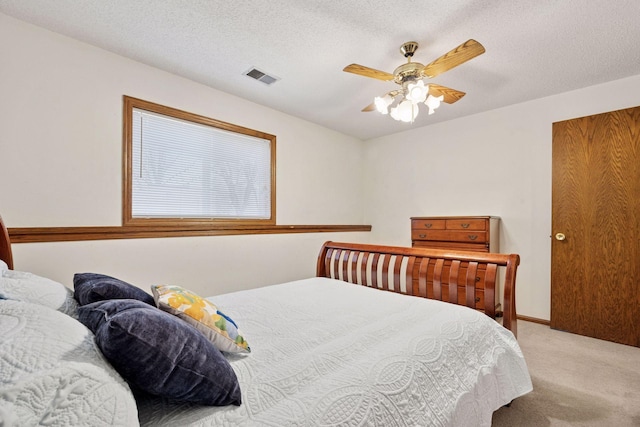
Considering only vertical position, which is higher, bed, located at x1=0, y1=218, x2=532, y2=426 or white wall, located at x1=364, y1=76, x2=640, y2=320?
white wall, located at x1=364, y1=76, x2=640, y2=320

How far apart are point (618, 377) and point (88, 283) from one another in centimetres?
329

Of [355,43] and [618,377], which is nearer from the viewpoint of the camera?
[618,377]

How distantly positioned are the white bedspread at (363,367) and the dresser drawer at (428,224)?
1.98 m

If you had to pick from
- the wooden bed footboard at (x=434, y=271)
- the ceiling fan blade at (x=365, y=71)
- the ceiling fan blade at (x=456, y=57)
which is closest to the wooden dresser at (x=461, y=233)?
the wooden bed footboard at (x=434, y=271)

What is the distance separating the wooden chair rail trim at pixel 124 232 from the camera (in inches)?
79.7

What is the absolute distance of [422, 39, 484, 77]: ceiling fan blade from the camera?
1712mm

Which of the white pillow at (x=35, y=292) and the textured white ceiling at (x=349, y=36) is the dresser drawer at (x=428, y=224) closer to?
the textured white ceiling at (x=349, y=36)

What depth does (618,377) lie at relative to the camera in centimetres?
206

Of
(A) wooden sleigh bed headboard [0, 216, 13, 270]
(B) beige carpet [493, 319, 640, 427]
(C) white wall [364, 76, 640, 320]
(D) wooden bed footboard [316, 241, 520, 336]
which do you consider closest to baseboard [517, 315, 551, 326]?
(C) white wall [364, 76, 640, 320]

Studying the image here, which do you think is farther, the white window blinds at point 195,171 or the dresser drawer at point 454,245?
the dresser drawer at point 454,245

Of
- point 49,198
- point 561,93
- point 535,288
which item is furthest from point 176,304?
point 561,93

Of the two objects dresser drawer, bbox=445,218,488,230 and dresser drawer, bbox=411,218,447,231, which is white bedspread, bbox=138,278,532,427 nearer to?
dresser drawer, bbox=445,218,488,230

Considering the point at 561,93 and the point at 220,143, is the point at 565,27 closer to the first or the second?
the point at 561,93

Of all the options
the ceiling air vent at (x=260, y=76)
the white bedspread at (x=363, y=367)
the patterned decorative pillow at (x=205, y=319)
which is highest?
the ceiling air vent at (x=260, y=76)
